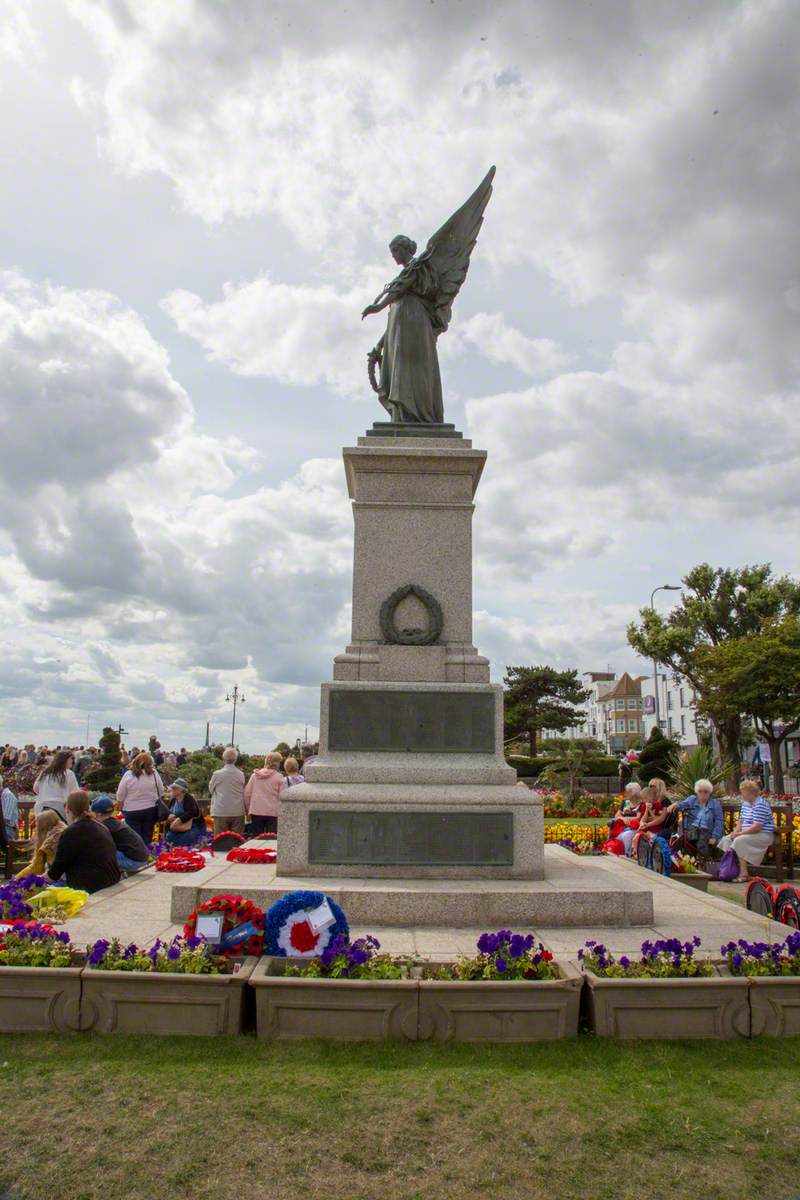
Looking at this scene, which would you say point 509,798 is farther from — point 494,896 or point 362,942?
point 362,942

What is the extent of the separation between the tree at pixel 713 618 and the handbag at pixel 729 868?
3096cm

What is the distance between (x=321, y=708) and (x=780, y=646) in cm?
3048

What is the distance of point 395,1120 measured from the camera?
13.7 ft

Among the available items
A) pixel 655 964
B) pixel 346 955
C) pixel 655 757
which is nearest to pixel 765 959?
pixel 655 964

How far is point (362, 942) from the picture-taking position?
545cm

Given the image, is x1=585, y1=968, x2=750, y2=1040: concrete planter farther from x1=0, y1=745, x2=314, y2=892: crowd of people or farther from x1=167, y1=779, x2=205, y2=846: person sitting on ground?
x1=167, y1=779, x2=205, y2=846: person sitting on ground

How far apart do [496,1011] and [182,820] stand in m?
8.99

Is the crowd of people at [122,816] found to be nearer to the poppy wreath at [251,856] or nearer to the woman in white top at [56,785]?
the woman in white top at [56,785]

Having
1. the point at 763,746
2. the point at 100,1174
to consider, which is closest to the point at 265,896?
the point at 100,1174

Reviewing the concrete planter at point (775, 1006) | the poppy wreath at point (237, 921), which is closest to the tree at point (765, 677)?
the concrete planter at point (775, 1006)

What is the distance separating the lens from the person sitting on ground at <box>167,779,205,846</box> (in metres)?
13.0

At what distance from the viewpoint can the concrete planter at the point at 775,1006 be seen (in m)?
5.15

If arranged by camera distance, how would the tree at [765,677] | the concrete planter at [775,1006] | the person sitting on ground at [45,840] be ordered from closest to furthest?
the concrete planter at [775,1006]
the person sitting on ground at [45,840]
the tree at [765,677]

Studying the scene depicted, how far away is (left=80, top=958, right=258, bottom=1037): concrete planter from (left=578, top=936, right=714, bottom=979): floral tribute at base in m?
2.16
